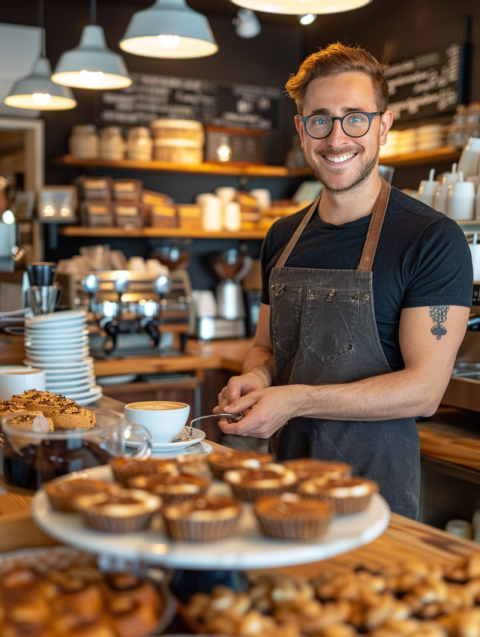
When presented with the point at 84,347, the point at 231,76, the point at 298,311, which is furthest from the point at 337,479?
the point at 231,76

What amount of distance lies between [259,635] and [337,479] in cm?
24

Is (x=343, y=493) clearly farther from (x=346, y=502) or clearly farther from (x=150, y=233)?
(x=150, y=233)

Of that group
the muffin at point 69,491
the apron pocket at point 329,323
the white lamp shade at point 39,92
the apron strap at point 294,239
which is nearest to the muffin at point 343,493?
the muffin at point 69,491

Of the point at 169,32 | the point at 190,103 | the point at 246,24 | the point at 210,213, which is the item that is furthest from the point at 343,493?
the point at 190,103

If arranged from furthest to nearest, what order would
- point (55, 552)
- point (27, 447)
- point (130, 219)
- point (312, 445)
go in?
point (130, 219)
point (312, 445)
point (27, 447)
point (55, 552)

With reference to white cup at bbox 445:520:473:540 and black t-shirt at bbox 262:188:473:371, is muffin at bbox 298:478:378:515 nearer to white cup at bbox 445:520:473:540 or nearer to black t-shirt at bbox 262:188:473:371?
black t-shirt at bbox 262:188:473:371

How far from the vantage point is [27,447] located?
1.13 meters

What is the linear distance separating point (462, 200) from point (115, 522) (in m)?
2.11

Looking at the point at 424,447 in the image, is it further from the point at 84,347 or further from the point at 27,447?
the point at 27,447

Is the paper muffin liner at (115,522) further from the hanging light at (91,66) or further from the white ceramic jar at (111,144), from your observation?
the white ceramic jar at (111,144)

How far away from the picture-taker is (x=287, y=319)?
6.81 ft

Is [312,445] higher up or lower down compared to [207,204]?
lower down

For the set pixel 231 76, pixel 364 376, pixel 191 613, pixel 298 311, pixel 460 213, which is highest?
pixel 231 76

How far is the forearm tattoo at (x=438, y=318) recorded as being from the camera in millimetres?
1768
